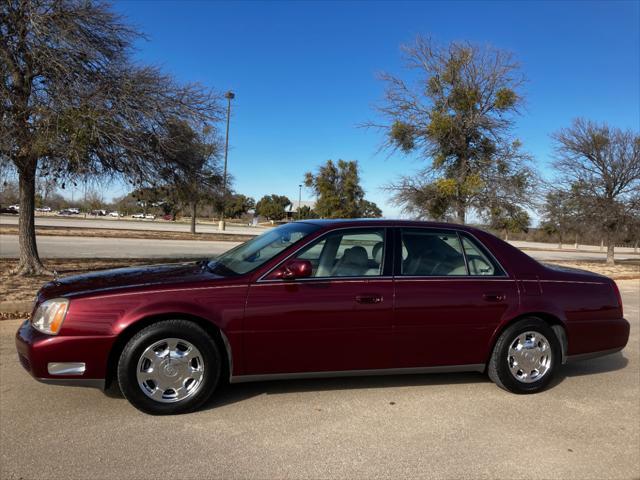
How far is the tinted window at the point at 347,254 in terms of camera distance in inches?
159

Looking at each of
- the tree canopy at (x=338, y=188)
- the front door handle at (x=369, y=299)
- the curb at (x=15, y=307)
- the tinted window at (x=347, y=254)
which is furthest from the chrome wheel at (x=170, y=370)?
the tree canopy at (x=338, y=188)

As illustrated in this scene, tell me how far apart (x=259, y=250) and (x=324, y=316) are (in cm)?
93

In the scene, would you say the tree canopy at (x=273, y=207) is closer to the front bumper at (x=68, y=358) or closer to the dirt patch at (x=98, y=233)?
the dirt patch at (x=98, y=233)

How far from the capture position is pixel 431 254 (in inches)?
171

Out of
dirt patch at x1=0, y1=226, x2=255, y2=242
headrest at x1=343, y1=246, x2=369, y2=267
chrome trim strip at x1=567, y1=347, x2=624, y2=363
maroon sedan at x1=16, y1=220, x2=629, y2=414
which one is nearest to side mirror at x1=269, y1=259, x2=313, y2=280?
maroon sedan at x1=16, y1=220, x2=629, y2=414

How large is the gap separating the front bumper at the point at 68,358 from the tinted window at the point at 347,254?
5.53ft

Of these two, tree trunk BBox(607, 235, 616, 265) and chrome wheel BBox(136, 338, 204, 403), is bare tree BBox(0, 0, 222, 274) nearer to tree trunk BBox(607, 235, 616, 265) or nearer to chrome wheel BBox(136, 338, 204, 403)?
chrome wheel BBox(136, 338, 204, 403)

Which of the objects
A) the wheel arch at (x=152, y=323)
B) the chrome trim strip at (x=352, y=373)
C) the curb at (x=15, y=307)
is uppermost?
the wheel arch at (x=152, y=323)

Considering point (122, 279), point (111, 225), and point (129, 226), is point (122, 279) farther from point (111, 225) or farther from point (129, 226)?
point (111, 225)

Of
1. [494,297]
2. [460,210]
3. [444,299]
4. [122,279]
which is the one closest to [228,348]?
[122,279]

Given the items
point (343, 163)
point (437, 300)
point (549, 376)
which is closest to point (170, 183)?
point (437, 300)

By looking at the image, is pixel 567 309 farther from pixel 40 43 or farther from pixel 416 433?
pixel 40 43

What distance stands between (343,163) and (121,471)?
44997mm

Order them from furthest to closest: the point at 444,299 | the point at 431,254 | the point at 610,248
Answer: the point at 610,248
the point at 431,254
the point at 444,299
